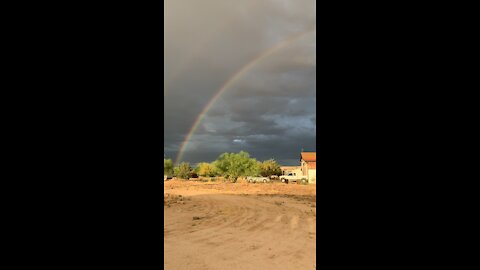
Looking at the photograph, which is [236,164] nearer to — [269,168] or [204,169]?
[269,168]

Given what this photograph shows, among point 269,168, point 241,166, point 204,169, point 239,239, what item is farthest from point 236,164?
point 239,239

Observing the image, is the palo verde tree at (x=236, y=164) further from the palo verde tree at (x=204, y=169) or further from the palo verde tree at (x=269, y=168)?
the palo verde tree at (x=204, y=169)

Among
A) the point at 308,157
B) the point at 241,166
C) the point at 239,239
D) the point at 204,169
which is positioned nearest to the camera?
the point at 239,239

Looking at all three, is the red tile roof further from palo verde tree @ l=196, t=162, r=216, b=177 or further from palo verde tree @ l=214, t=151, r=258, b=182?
palo verde tree @ l=196, t=162, r=216, b=177

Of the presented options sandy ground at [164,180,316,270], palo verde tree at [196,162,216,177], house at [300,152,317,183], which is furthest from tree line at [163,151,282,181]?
sandy ground at [164,180,316,270]

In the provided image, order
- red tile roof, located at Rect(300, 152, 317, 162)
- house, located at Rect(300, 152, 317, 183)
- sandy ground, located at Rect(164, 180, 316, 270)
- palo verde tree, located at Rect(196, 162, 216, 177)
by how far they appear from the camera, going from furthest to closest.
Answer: palo verde tree, located at Rect(196, 162, 216, 177) → red tile roof, located at Rect(300, 152, 317, 162) → house, located at Rect(300, 152, 317, 183) → sandy ground, located at Rect(164, 180, 316, 270)

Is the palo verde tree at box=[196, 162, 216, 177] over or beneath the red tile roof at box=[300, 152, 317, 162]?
beneath

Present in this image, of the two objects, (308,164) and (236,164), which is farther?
(308,164)
